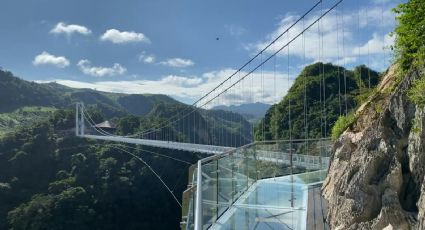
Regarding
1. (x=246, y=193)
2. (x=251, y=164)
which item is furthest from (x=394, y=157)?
(x=251, y=164)

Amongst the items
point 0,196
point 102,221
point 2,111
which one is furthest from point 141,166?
point 2,111

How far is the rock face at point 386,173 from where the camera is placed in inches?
154

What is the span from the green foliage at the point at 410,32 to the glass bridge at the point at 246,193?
77.3 inches

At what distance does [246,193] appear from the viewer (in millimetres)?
5105

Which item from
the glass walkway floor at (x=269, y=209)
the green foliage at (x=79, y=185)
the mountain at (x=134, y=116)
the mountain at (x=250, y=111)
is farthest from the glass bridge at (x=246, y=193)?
the mountain at (x=134, y=116)

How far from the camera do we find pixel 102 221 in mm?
32031

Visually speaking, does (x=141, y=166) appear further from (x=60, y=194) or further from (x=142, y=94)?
(x=142, y=94)

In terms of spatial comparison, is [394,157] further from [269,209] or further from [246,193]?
[246,193]

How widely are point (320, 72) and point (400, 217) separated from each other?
1115 inches

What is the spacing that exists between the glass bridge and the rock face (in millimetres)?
469

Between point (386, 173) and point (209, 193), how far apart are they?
6.02 feet

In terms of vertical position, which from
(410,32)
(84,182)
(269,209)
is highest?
(410,32)

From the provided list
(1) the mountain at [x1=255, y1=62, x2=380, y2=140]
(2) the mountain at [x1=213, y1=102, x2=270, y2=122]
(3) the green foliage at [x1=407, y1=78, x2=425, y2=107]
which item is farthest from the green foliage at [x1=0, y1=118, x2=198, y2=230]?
(3) the green foliage at [x1=407, y1=78, x2=425, y2=107]

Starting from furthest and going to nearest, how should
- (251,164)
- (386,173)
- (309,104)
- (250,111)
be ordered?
(250,111) < (309,104) < (251,164) < (386,173)
